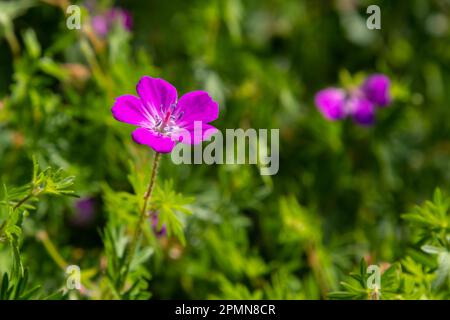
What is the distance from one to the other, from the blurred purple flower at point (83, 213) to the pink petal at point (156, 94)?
0.77m

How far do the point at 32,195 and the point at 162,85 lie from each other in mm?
343

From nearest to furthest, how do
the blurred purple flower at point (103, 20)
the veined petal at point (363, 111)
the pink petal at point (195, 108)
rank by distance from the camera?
the pink petal at point (195, 108) < the veined petal at point (363, 111) < the blurred purple flower at point (103, 20)

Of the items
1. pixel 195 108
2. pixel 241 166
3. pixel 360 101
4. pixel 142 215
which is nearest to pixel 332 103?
pixel 360 101

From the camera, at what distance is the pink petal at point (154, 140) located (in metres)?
1.19

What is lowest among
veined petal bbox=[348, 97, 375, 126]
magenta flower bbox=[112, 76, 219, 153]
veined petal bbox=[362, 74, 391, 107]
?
magenta flower bbox=[112, 76, 219, 153]

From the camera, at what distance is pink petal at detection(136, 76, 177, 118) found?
4.27 ft

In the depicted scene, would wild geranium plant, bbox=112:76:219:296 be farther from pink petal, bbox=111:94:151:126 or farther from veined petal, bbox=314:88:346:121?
veined petal, bbox=314:88:346:121

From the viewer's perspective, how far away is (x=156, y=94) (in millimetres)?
1330

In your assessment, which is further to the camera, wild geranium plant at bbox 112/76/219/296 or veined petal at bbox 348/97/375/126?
veined petal at bbox 348/97/375/126

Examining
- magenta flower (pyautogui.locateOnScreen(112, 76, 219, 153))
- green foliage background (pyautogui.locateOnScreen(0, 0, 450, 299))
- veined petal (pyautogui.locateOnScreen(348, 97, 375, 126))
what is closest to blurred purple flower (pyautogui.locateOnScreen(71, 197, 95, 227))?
green foliage background (pyautogui.locateOnScreen(0, 0, 450, 299))

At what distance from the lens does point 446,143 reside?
2.34 metres

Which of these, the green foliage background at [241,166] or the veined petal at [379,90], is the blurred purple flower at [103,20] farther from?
the veined petal at [379,90]

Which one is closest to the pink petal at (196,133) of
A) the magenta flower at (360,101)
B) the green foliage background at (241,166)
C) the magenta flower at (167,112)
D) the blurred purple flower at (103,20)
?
the magenta flower at (167,112)
